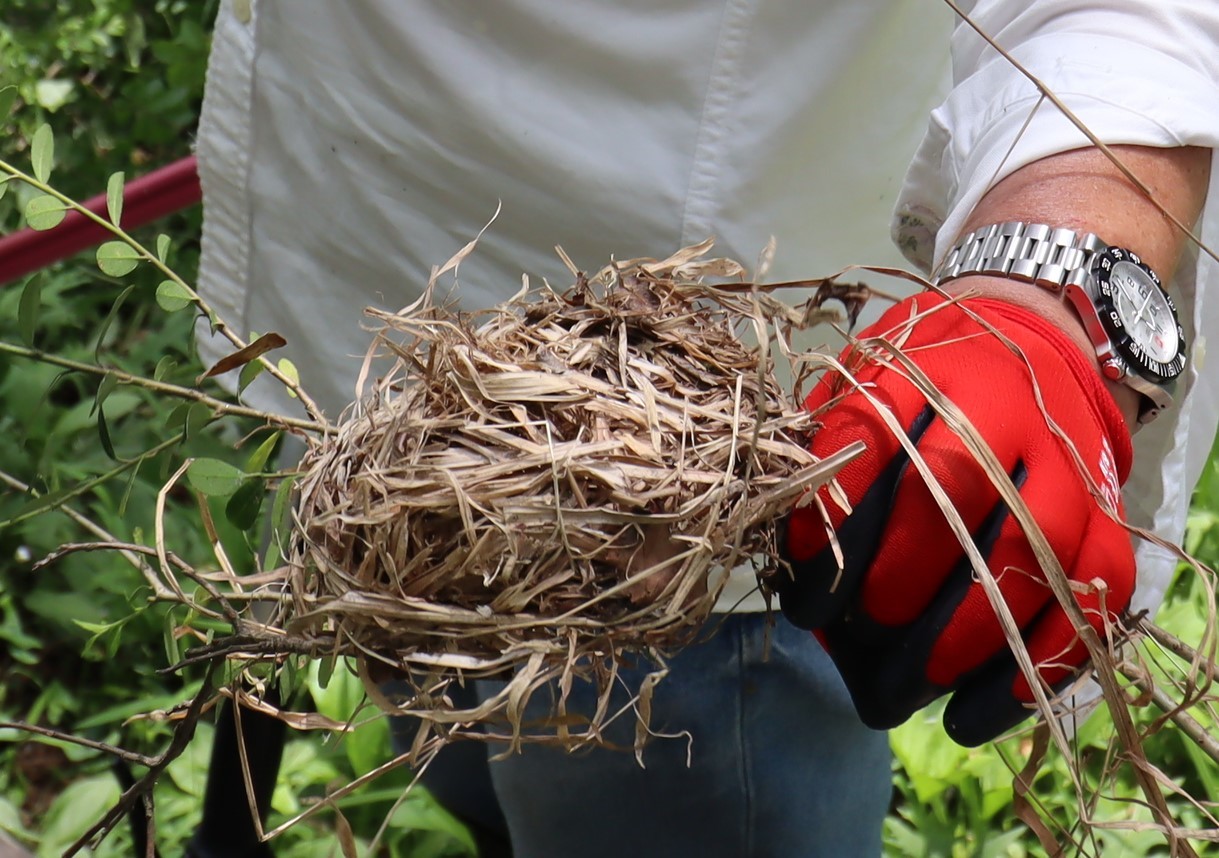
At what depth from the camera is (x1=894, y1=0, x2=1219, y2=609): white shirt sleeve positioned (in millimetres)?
734

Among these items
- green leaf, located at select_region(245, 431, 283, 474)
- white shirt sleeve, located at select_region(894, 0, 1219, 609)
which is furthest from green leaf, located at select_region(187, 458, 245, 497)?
white shirt sleeve, located at select_region(894, 0, 1219, 609)

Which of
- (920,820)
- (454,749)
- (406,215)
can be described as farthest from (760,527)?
(920,820)

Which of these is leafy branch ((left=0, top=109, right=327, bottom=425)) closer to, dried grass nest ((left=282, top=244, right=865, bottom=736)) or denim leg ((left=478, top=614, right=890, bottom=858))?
dried grass nest ((left=282, top=244, right=865, bottom=736))

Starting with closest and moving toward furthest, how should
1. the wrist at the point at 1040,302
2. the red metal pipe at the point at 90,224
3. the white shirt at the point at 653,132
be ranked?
the wrist at the point at 1040,302
the white shirt at the point at 653,132
the red metal pipe at the point at 90,224

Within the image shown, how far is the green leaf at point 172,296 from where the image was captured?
732 millimetres

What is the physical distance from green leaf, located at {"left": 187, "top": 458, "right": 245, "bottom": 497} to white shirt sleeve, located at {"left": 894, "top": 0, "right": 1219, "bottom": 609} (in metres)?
0.50

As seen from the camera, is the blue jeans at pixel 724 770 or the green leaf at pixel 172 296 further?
the blue jeans at pixel 724 770

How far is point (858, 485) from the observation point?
1.99 feet

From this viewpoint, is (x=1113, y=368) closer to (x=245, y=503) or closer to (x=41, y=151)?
(x=245, y=503)

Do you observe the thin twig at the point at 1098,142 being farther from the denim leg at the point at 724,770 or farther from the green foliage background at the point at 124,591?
Answer: the green foliage background at the point at 124,591

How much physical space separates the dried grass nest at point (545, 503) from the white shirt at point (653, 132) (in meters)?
0.28

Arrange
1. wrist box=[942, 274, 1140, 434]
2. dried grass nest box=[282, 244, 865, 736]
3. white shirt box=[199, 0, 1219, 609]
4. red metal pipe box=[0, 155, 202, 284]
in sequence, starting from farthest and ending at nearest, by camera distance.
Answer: red metal pipe box=[0, 155, 202, 284]
white shirt box=[199, 0, 1219, 609]
wrist box=[942, 274, 1140, 434]
dried grass nest box=[282, 244, 865, 736]

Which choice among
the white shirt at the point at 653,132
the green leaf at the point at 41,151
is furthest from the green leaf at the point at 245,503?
the white shirt at the point at 653,132

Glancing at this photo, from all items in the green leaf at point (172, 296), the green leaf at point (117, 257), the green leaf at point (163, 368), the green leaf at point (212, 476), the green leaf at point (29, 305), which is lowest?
the green leaf at point (212, 476)
